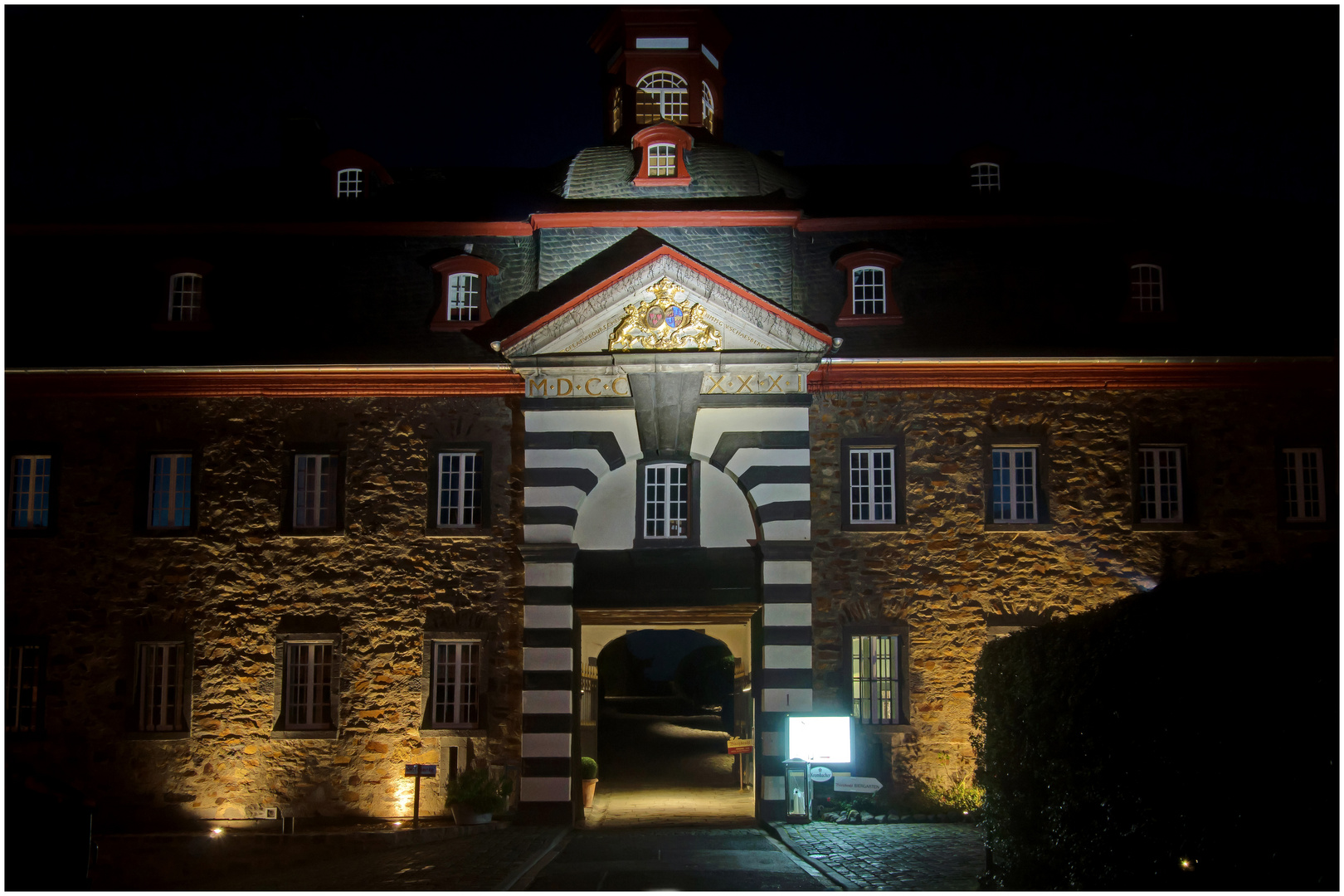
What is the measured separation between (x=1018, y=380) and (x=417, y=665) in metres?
11.2

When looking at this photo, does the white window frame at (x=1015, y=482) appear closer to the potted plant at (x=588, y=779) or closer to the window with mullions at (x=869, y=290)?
the window with mullions at (x=869, y=290)

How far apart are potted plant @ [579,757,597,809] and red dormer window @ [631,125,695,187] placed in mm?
10473

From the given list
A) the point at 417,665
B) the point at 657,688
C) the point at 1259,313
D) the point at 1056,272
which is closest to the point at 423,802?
the point at 417,665

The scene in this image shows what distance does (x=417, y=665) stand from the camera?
739 inches

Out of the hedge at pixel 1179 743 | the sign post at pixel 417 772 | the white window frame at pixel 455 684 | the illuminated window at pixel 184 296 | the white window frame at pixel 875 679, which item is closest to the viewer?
the hedge at pixel 1179 743

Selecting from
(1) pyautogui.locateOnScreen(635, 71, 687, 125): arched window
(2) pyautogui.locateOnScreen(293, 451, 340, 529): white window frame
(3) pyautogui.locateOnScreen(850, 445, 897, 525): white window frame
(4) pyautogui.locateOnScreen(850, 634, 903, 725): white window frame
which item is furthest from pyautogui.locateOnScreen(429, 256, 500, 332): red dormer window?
(4) pyautogui.locateOnScreen(850, 634, 903, 725): white window frame

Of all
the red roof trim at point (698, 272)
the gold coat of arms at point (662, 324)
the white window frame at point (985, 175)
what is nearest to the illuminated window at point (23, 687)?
the red roof trim at point (698, 272)

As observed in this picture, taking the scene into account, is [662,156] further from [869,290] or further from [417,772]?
[417,772]

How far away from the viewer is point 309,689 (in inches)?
742

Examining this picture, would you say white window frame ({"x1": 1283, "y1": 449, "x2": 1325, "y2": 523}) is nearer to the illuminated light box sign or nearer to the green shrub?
the illuminated light box sign

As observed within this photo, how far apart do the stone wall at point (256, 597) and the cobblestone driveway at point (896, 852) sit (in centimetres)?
539

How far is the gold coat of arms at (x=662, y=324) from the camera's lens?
1867 cm

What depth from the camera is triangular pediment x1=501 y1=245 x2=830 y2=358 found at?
18.4m

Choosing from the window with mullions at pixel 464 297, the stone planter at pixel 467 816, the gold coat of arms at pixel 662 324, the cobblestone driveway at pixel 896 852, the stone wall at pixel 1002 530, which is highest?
the window with mullions at pixel 464 297
